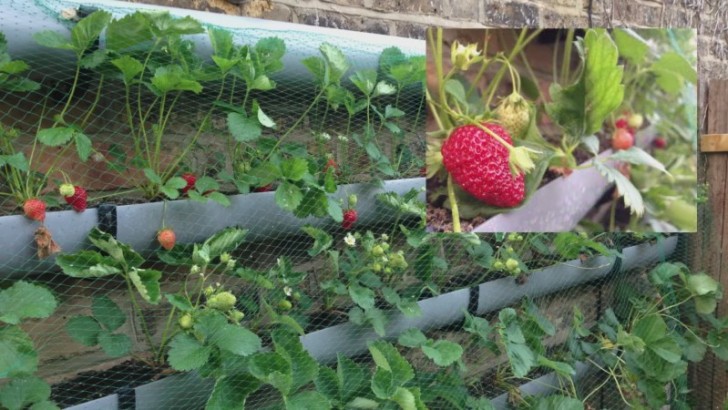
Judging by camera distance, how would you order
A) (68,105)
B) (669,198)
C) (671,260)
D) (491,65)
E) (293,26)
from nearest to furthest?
(68,105) < (293,26) < (491,65) < (669,198) < (671,260)

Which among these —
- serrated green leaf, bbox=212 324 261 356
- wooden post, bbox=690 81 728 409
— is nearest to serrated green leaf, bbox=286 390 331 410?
serrated green leaf, bbox=212 324 261 356

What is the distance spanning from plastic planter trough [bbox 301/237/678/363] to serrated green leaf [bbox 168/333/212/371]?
34 centimetres

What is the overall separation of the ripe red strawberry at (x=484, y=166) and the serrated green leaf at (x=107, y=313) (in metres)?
0.80

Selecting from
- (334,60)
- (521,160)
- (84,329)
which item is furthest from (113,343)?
(521,160)

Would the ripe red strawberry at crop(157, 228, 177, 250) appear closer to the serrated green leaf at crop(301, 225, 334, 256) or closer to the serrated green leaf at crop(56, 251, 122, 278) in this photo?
the serrated green leaf at crop(56, 251, 122, 278)

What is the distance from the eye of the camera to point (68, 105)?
4.33ft

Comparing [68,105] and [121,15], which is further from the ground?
[121,15]

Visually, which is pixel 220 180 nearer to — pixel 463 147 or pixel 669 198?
pixel 463 147

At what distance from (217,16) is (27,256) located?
1.92 ft

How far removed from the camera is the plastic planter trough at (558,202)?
177 centimetres

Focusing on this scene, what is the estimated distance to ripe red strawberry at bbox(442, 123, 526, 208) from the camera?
1.67m

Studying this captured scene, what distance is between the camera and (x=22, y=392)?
3.74 feet

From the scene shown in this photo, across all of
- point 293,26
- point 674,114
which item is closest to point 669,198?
point 674,114

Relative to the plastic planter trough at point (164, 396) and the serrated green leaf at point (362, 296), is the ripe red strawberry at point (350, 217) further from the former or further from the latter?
the plastic planter trough at point (164, 396)
